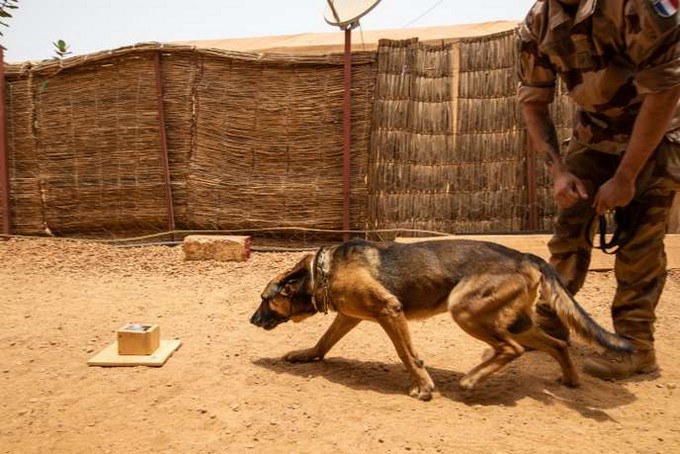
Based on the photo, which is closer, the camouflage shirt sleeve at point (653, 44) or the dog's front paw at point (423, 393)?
the camouflage shirt sleeve at point (653, 44)

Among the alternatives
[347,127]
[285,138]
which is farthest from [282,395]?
[285,138]

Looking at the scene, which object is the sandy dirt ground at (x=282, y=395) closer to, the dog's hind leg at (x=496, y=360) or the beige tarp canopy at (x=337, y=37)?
the dog's hind leg at (x=496, y=360)

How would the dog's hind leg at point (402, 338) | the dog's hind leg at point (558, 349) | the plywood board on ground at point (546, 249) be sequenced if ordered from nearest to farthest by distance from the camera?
the dog's hind leg at point (402, 338)
the dog's hind leg at point (558, 349)
the plywood board on ground at point (546, 249)

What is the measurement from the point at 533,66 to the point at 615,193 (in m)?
1.03

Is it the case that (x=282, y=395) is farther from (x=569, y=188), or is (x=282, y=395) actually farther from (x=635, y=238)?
(x=635, y=238)

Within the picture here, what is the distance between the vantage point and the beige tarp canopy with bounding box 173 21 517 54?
57.4 feet

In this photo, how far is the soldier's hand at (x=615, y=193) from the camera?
3277mm

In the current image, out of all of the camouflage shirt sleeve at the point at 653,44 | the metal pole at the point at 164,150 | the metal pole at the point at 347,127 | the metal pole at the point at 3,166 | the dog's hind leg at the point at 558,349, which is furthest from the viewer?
the metal pole at the point at 3,166

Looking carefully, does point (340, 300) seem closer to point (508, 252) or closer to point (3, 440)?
point (508, 252)

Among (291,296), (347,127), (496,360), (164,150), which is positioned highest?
(347,127)

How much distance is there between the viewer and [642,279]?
376 cm

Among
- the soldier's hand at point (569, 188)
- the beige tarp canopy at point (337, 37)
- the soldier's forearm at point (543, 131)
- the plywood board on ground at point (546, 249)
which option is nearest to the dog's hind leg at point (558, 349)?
the soldier's hand at point (569, 188)

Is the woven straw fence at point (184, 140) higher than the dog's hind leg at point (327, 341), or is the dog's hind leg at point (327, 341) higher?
the woven straw fence at point (184, 140)

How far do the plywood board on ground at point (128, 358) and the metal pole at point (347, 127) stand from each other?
4200 mm
